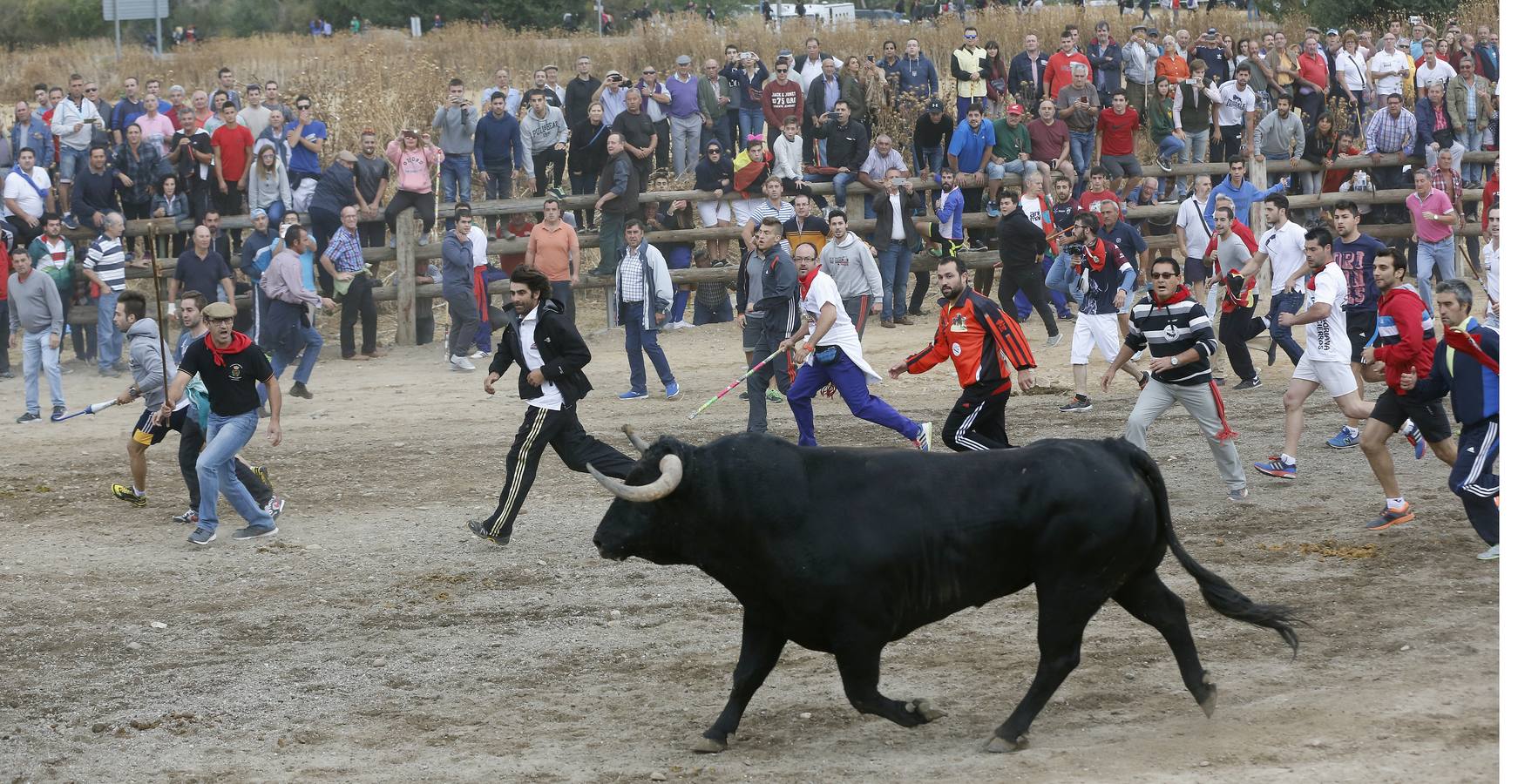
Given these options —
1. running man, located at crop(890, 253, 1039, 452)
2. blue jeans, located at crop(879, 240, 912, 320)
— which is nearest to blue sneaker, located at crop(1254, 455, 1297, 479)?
running man, located at crop(890, 253, 1039, 452)

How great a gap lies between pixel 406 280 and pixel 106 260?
131 inches

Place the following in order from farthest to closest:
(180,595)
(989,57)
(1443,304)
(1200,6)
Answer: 1. (1200,6)
2. (989,57)
3. (180,595)
4. (1443,304)

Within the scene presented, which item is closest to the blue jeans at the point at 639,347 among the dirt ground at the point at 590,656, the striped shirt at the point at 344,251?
the dirt ground at the point at 590,656

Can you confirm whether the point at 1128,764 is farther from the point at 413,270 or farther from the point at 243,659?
the point at 413,270

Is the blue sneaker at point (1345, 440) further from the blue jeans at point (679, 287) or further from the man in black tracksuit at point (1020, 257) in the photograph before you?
the blue jeans at point (679, 287)

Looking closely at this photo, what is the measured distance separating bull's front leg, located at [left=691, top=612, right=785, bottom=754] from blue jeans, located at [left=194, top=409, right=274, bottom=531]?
5.04m

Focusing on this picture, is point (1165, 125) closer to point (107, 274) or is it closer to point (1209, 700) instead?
point (107, 274)

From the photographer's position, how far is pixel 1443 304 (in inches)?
370

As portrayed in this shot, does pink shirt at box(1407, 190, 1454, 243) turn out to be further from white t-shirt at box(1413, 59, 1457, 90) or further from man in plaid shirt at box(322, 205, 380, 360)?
man in plaid shirt at box(322, 205, 380, 360)

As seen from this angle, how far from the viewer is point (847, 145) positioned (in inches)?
811

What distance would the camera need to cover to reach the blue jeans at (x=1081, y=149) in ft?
70.3

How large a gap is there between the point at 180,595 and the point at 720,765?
4.59 meters

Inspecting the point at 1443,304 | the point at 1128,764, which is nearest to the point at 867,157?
the point at 1443,304

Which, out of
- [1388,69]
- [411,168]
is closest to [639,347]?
[411,168]
